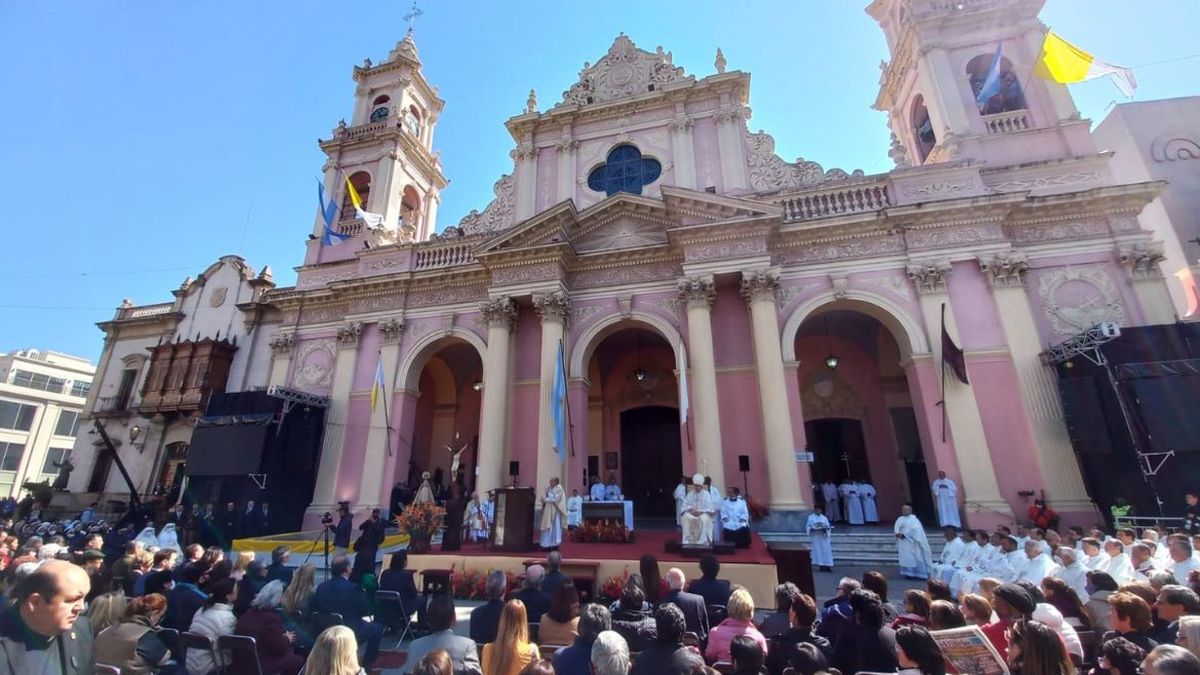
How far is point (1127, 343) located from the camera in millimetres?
11586

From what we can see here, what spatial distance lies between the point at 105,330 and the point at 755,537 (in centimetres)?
3024

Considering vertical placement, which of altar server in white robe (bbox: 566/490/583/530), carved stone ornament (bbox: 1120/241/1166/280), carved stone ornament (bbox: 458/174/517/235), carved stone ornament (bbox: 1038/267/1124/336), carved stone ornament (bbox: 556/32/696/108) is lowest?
altar server in white robe (bbox: 566/490/583/530)

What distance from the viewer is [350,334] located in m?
18.5

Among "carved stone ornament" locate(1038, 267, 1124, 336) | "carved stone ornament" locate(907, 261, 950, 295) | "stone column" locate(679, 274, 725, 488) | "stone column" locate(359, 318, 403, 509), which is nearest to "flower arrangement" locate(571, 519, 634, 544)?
"stone column" locate(679, 274, 725, 488)

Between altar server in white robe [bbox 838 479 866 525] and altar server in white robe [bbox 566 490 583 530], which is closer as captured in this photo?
altar server in white robe [bbox 566 490 583 530]

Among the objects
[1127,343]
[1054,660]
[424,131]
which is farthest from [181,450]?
[1127,343]

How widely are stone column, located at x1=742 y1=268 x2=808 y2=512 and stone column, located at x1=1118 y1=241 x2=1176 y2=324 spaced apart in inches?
345

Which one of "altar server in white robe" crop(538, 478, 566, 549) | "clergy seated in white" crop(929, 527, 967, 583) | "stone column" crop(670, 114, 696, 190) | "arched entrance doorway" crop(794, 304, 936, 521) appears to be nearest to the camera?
"clergy seated in white" crop(929, 527, 967, 583)

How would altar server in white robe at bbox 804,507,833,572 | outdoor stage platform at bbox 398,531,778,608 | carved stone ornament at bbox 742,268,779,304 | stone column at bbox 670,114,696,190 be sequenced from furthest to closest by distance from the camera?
1. stone column at bbox 670,114,696,190
2. carved stone ornament at bbox 742,268,779,304
3. altar server in white robe at bbox 804,507,833,572
4. outdoor stage platform at bbox 398,531,778,608

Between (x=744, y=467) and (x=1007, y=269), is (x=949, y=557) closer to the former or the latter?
(x=744, y=467)

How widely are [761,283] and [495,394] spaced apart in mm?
8513

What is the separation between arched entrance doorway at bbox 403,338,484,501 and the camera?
2028 cm

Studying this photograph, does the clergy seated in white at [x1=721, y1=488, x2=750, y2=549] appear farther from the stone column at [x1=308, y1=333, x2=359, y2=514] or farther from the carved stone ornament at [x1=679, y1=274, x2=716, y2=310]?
the stone column at [x1=308, y1=333, x2=359, y2=514]

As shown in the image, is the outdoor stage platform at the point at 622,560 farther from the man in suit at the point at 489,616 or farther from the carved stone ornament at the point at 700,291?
the carved stone ornament at the point at 700,291
